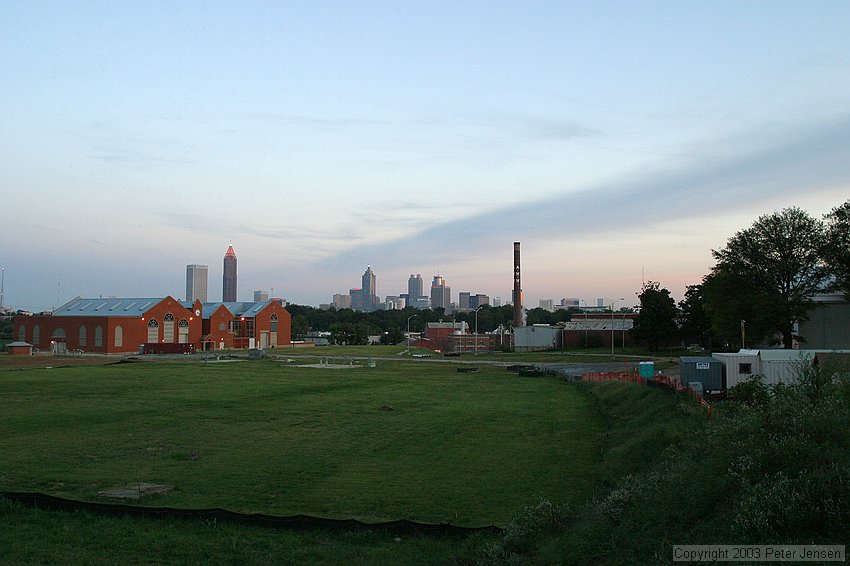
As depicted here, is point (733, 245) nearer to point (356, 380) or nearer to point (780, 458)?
point (356, 380)

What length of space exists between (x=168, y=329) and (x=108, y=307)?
10.3 meters

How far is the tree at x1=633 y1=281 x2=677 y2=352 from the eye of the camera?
99875mm

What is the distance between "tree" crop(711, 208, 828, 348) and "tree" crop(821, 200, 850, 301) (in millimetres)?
668

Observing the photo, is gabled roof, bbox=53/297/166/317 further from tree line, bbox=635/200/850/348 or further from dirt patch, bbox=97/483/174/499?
dirt patch, bbox=97/483/174/499

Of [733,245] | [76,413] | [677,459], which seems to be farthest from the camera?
[733,245]

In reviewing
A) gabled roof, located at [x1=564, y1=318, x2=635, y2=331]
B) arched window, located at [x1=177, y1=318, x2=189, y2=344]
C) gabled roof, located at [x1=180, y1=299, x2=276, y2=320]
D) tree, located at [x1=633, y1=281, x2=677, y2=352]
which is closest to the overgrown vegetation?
tree, located at [x1=633, y1=281, x2=677, y2=352]

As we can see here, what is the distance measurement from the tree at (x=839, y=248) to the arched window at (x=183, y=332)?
93.2 metres

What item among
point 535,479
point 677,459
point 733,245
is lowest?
point 535,479

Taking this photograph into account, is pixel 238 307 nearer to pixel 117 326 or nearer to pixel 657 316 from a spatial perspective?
pixel 117 326

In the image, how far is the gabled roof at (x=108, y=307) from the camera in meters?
110

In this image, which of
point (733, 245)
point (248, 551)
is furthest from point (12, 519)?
point (733, 245)

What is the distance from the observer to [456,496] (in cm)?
1852

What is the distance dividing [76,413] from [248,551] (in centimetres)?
2400

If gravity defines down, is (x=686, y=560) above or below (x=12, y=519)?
above
